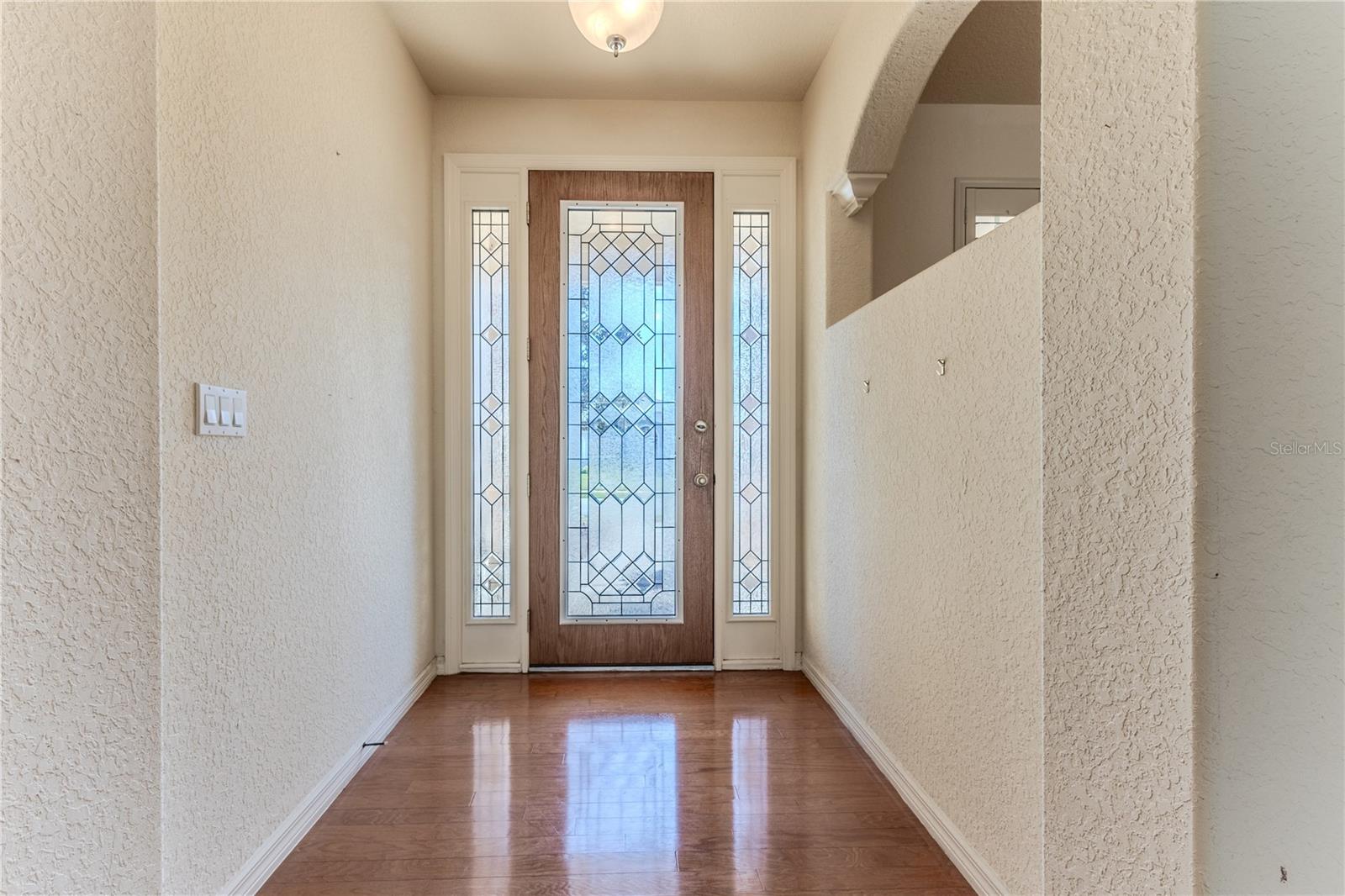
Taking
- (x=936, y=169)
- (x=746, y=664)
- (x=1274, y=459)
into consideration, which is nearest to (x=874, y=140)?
(x=936, y=169)

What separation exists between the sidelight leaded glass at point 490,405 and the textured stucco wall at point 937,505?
147cm

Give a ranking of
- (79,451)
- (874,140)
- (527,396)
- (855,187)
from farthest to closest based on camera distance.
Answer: (527,396), (855,187), (874,140), (79,451)

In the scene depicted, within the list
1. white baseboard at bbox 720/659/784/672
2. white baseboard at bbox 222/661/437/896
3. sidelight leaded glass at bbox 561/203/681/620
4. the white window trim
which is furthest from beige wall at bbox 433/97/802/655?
white baseboard at bbox 720/659/784/672

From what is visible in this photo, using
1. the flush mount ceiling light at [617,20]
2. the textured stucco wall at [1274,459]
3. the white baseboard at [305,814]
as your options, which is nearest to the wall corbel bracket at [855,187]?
the flush mount ceiling light at [617,20]

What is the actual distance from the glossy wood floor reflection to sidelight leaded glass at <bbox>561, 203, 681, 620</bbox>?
791 millimetres

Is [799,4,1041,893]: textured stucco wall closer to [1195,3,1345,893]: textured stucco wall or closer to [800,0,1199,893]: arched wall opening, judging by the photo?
[800,0,1199,893]: arched wall opening

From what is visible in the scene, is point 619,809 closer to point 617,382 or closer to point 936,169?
point 617,382

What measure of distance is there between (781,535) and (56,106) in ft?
9.38

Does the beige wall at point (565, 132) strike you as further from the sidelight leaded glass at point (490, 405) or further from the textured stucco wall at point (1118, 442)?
the textured stucco wall at point (1118, 442)

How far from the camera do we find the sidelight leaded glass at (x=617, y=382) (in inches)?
128

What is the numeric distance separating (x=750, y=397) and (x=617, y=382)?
0.64 metres

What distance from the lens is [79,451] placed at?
106 cm

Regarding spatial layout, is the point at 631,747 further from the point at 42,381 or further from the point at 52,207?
the point at 52,207

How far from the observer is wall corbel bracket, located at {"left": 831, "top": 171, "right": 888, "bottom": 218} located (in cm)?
263
